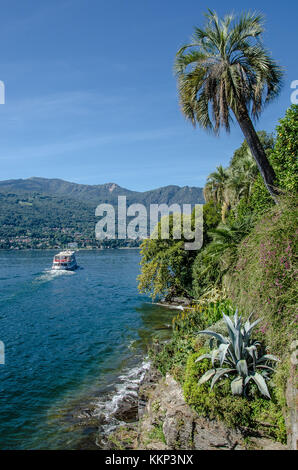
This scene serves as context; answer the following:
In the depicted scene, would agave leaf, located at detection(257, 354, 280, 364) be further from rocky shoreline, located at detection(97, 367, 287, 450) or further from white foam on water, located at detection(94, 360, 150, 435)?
white foam on water, located at detection(94, 360, 150, 435)

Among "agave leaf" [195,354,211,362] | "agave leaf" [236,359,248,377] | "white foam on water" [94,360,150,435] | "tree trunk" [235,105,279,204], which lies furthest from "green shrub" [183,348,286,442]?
"tree trunk" [235,105,279,204]

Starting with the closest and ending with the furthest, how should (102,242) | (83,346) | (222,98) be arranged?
(222,98)
(83,346)
(102,242)

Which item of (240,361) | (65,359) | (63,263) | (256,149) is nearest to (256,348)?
(240,361)

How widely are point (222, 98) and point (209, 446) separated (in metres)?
10.0

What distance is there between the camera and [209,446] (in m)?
5.71

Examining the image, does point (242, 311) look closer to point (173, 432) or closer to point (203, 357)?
point (203, 357)

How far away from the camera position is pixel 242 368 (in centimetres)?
635

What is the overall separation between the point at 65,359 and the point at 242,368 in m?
12.0

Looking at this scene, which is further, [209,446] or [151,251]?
[151,251]

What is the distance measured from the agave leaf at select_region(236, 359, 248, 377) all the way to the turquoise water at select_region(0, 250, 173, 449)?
18.0ft

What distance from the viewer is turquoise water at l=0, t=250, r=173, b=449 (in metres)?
10.0

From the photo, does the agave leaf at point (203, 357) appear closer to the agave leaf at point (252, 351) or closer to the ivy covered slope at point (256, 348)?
the ivy covered slope at point (256, 348)
